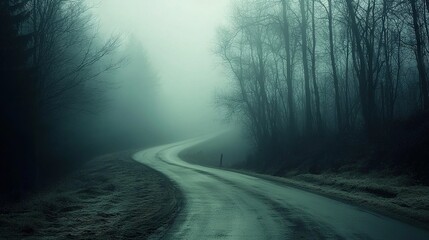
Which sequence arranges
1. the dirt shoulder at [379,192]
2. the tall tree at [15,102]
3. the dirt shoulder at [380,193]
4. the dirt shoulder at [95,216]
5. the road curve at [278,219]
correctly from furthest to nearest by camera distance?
the tall tree at [15,102], the dirt shoulder at [379,192], the dirt shoulder at [380,193], the dirt shoulder at [95,216], the road curve at [278,219]

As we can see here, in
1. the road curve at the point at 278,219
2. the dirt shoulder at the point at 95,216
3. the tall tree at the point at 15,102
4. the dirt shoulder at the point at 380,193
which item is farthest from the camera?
the tall tree at the point at 15,102

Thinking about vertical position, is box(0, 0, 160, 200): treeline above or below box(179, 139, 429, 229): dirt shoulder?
above

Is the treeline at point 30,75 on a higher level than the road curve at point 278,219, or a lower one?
higher

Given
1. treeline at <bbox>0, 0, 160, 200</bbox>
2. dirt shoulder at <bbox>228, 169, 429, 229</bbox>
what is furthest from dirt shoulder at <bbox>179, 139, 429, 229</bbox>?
treeline at <bbox>0, 0, 160, 200</bbox>

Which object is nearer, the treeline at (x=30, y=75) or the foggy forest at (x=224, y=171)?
the foggy forest at (x=224, y=171)

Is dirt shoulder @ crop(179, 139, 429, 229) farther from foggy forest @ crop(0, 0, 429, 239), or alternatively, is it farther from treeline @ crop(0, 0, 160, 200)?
treeline @ crop(0, 0, 160, 200)

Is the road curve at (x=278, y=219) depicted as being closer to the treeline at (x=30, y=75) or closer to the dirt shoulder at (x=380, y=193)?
the dirt shoulder at (x=380, y=193)

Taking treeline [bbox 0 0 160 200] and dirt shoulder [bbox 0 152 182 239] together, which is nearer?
dirt shoulder [bbox 0 152 182 239]

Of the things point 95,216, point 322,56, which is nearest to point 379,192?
point 95,216

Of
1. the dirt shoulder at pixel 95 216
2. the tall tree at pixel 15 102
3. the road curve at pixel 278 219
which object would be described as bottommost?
the road curve at pixel 278 219

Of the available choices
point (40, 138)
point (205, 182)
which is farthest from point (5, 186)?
point (205, 182)

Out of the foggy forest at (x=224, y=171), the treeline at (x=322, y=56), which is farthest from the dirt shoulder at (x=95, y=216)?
the treeline at (x=322, y=56)

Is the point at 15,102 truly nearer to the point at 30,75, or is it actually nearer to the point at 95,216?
the point at 30,75

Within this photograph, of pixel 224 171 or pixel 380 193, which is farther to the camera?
pixel 224 171
